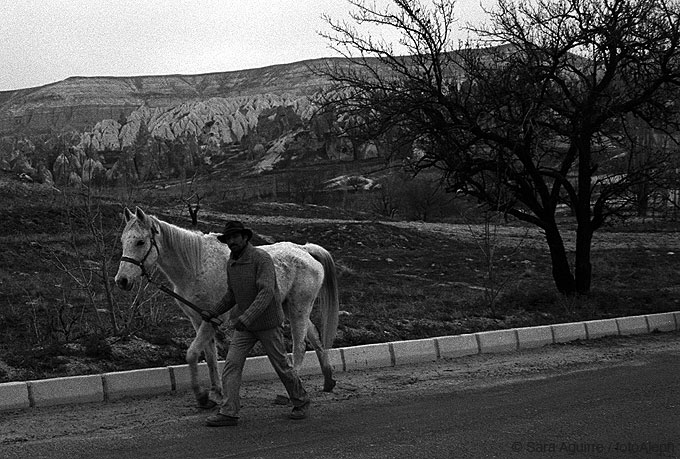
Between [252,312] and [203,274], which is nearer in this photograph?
[252,312]

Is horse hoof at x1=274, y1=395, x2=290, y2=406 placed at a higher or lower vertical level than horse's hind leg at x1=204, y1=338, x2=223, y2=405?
lower

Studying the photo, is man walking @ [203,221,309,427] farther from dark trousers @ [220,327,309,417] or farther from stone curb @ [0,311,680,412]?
stone curb @ [0,311,680,412]

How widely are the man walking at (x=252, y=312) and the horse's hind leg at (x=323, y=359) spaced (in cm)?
128

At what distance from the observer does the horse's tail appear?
9656mm

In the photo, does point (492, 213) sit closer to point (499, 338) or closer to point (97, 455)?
→ point (499, 338)

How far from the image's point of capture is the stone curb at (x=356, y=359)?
27.6 feet

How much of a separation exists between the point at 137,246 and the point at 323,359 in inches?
101

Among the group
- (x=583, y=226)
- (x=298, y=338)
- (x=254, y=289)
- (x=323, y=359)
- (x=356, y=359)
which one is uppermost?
(x=254, y=289)

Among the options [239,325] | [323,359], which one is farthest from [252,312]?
[323,359]

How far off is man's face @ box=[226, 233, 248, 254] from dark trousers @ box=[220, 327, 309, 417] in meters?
0.83

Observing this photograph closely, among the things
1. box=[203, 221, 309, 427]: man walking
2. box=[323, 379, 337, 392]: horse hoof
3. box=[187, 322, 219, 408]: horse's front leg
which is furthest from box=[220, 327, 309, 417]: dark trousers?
box=[323, 379, 337, 392]: horse hoof

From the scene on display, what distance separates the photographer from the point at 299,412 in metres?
7.75

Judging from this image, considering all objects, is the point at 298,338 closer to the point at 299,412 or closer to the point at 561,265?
the point at 299,412

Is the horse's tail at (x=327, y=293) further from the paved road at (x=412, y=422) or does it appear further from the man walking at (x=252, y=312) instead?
the man walking at (x=252, y=312)
